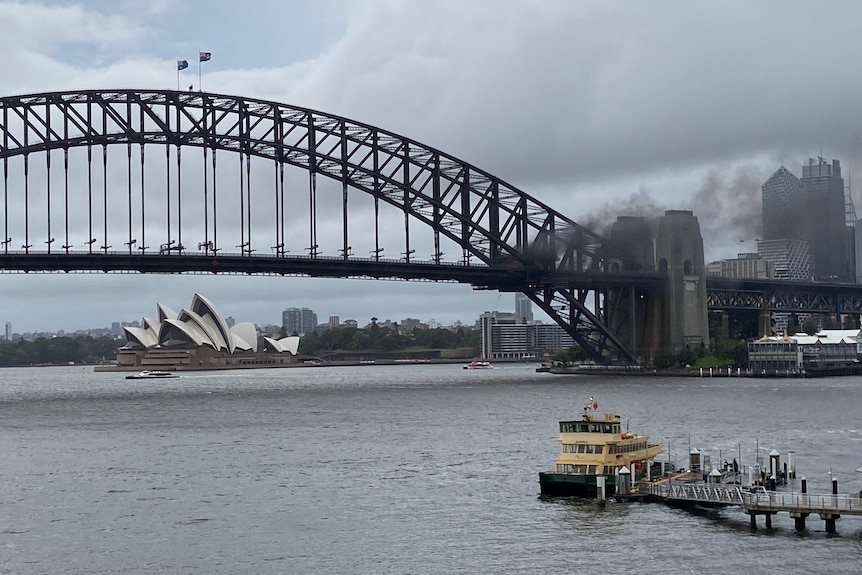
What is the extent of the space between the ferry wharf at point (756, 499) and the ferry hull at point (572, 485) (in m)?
0.94

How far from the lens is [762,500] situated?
38.5 m

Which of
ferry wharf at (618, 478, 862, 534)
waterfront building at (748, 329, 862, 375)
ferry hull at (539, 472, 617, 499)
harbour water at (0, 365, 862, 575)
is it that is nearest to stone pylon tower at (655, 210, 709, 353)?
waterfront building at (748, 329, 862, 375)

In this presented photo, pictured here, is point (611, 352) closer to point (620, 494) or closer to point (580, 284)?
point (580, 284)

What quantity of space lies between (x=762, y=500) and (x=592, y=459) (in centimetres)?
684

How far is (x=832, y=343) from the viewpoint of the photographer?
136000mm

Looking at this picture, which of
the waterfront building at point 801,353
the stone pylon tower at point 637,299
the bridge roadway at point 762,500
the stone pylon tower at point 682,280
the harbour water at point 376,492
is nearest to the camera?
the harbour water at point 376,492

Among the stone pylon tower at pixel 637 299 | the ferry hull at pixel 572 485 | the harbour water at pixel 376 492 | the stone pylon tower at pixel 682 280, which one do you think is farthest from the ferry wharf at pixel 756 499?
the stone pylon tower at pixel 637 299

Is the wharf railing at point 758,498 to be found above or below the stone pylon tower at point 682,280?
below

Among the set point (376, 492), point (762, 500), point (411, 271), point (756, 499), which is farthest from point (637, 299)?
point (756, 499)

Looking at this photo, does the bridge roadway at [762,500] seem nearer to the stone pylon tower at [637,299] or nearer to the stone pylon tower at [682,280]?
the stone pylon tower at [682,280]

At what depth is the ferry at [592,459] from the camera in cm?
4328

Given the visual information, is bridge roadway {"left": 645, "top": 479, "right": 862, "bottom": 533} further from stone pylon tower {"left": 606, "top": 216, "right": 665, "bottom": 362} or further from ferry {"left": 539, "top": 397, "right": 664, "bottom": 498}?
stone pylon tower {"left": 606, "top": 216, "right": 665, "bottom": 362}

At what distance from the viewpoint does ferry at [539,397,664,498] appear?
4328 centimetres

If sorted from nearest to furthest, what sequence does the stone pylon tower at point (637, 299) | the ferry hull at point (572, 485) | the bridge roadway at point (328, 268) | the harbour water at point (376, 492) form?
the harbour water at point (376, 492)
the ferry hull at point (572, 485)
the bridge roadway at point (328, 268)
the stone pylon tower at point (637, 299)
